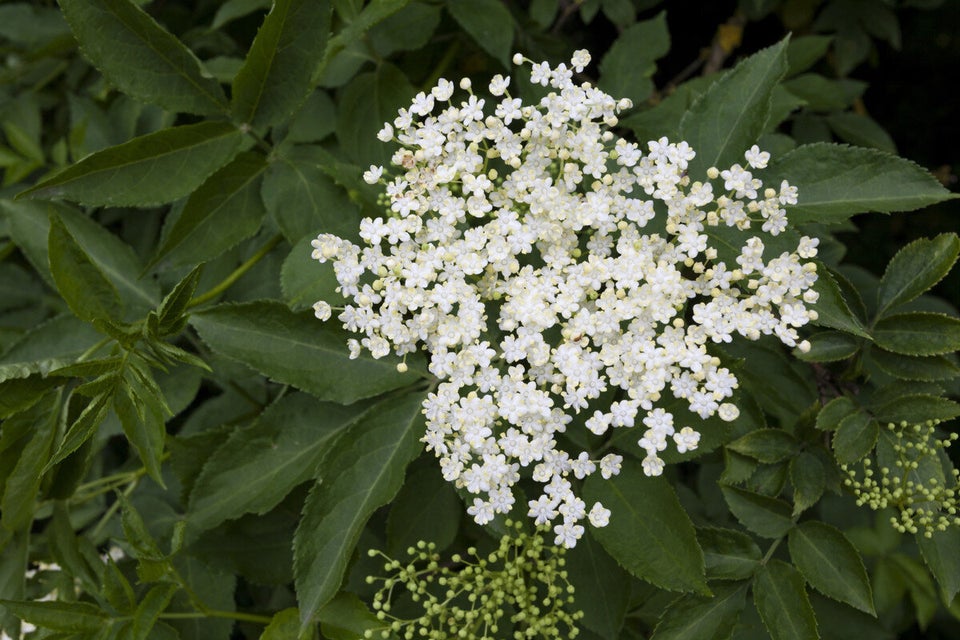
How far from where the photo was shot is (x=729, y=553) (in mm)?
2055

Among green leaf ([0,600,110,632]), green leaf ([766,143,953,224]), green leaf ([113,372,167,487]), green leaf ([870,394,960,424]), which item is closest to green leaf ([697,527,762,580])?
green leaf ([870,394,960,424])

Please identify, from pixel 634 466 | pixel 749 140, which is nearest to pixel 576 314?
pixel 634 466

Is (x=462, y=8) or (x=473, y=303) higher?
(x=462, y=8)

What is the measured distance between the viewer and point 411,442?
2.00 meters

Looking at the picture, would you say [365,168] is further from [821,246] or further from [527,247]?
[821,246]

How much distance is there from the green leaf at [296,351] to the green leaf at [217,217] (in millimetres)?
261

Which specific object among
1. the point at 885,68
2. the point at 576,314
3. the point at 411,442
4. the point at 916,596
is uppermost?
the point at 576,314

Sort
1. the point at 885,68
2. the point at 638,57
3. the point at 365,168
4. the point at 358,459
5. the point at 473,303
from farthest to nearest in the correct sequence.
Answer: the point at 885,68 < the point at 638,57 < the point at 365,168 < the point at 358,459 < the point at 473,303

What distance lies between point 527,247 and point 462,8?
1.12 metres

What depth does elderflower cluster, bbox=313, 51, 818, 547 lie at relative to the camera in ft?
5.83

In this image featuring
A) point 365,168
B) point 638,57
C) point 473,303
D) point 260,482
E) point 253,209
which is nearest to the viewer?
point 473,303

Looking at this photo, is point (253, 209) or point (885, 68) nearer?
point (253, 209)

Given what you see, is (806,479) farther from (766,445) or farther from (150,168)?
(150,168)

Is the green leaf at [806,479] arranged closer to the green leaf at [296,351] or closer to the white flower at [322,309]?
the green leaf at [296,351]
